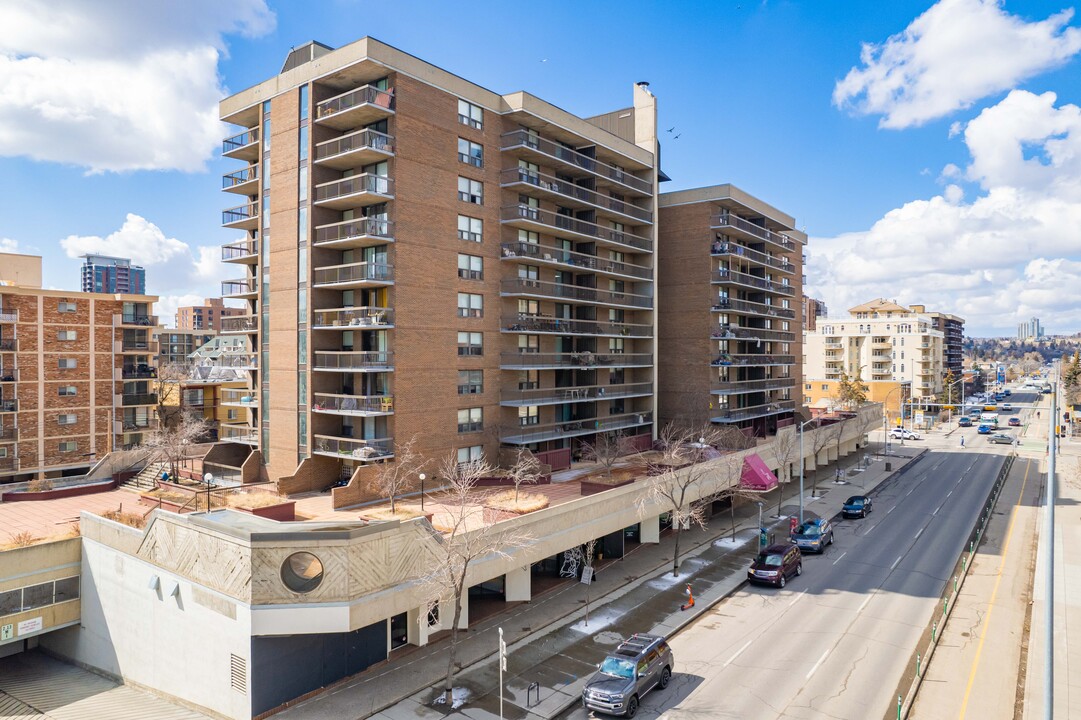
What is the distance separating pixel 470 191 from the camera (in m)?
37.7

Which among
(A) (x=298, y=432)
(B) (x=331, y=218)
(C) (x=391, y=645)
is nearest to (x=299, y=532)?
(C) (x=391, y=645)

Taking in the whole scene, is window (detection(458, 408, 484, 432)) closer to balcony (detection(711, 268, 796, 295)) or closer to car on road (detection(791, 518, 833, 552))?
car on road (detection(791, 518, 833, 552))

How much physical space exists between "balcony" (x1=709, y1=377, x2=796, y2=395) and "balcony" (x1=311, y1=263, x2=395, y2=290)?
30300mm

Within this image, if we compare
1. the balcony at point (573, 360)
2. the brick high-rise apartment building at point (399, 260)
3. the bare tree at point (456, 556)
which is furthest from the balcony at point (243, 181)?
the bare tree at point (456, 556)

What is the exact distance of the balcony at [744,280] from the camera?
174ft

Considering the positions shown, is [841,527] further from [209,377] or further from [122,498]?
[209,377]

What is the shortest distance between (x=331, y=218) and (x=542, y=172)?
1492 cm

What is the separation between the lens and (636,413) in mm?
50812

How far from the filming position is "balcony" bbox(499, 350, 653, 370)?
40.4 m

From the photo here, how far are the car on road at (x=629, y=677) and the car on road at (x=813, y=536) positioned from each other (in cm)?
1797

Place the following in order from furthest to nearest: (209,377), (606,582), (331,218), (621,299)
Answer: (209,377)
(621,299)
(331,218)
(606,582)

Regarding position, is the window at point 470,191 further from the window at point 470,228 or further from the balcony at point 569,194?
the balcony at point 569,194

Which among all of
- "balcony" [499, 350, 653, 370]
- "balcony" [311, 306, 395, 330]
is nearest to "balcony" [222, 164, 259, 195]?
"balcony" [311, 306, 395, 330]

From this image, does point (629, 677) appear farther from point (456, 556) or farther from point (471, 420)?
point (471, 420)
